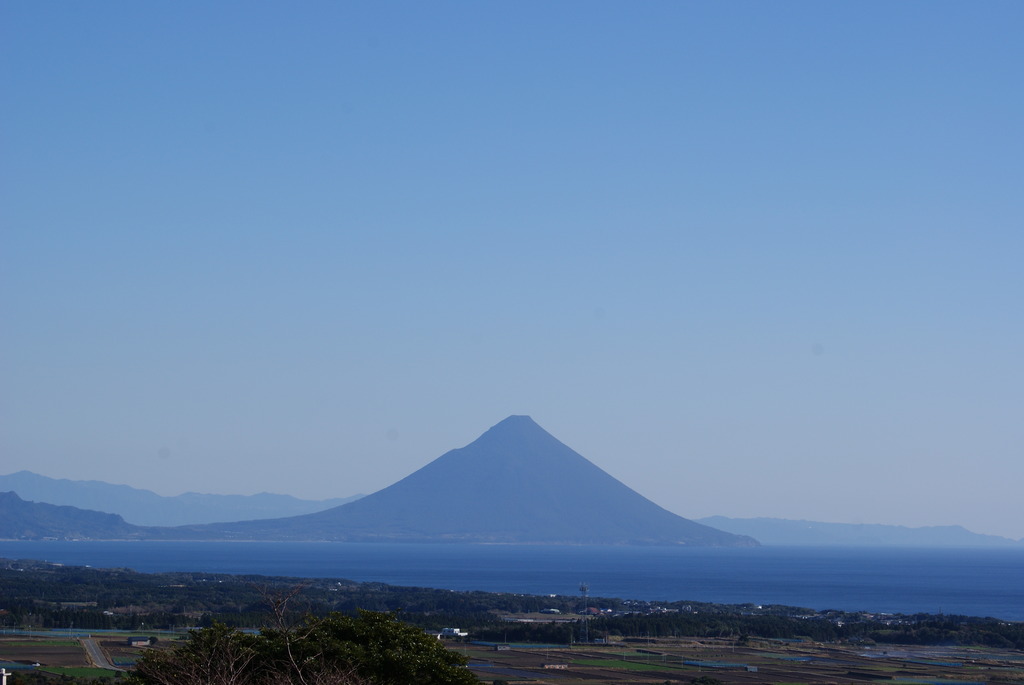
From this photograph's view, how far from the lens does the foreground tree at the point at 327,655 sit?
749 inches

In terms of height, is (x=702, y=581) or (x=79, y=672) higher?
(x=702, y=581)

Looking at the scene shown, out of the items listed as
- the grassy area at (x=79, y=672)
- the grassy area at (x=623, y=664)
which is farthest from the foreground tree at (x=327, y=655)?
the grassy area at (x=623, y=664)

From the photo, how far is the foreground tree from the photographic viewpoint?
19.0m

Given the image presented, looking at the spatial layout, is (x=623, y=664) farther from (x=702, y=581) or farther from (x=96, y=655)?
(x=702, y=581)

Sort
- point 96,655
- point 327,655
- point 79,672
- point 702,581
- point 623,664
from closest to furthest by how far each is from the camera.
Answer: point 327,655 → point 79,672 → point 96,655 → point 623,664 → point 702,581

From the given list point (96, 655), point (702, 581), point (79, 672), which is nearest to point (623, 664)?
point (96, 655)

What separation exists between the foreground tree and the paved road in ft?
96.5

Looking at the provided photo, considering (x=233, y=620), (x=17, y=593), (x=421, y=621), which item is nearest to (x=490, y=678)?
(x=233, y=620)

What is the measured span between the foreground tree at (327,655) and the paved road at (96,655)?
29402 mm

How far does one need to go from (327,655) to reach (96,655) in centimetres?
3673

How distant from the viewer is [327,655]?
20.8 meters

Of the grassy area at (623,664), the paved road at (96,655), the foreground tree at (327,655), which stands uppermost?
the foreground tree at (327,655)

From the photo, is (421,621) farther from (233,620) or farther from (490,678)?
(490,678)

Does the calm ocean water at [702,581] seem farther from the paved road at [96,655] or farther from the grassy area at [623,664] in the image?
the paved road at [96,655]
